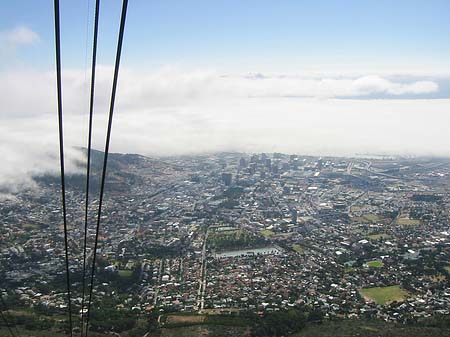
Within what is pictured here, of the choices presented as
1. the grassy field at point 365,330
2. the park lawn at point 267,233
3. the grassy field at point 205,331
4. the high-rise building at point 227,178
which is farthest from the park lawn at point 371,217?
the grassy field at point 205,331

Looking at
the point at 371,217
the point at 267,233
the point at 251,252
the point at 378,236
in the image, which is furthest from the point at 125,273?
the point at 371,217

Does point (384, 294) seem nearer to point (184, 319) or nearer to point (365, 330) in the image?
point (365, 330)

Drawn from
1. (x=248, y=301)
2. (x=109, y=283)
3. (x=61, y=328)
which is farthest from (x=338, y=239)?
(x=61, y=328)

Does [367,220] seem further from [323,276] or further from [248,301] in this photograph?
[248,301]

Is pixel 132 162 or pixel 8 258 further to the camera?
pixel 132 162

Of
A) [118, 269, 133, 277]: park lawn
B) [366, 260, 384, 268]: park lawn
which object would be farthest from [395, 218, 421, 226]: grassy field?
[118, 269, 133, 277]: park lawn

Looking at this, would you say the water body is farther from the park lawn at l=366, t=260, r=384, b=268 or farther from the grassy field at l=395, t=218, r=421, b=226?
the grassy field at l=395, t=218, r=421, b=226

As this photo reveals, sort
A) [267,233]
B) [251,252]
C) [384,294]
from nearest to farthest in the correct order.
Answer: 1. [384,294]
2. [251,252]
3. [267,233]
